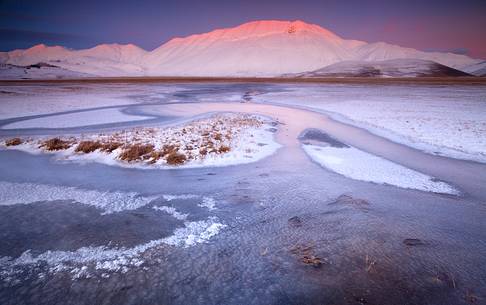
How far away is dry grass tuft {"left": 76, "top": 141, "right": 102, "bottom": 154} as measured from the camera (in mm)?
12172

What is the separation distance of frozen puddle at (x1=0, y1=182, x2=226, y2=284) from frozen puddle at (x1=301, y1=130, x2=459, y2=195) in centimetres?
439

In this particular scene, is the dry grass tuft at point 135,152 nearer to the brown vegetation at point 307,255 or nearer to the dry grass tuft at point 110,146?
the dry grass tuft at point 110,146

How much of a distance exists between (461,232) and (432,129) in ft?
36.6

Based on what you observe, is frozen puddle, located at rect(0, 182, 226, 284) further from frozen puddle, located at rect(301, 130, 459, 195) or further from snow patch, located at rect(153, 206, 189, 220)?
frozen puddle, located at rect(301, 130, 459, 195)

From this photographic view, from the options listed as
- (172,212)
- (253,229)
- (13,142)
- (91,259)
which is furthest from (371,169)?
(13,142)

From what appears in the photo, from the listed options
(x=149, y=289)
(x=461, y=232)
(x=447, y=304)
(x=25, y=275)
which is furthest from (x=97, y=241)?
(x=461, y=232)

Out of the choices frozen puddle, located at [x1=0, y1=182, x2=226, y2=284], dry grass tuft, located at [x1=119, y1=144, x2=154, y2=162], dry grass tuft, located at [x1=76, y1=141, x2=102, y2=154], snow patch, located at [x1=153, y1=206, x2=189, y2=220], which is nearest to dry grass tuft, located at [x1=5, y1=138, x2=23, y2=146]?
dry grass tuft, located at [x1=76, y1=141, x2=102, y2=154]

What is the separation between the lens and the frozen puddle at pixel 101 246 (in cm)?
511

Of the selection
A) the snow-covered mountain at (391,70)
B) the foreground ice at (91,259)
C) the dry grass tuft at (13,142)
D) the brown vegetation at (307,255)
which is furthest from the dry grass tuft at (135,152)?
the snow-covered mountain at (391,70)

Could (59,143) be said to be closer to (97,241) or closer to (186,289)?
(97,241)

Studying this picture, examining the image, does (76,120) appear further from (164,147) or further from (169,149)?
(169,149)

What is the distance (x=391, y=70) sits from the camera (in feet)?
437

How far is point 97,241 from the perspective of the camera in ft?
19.4

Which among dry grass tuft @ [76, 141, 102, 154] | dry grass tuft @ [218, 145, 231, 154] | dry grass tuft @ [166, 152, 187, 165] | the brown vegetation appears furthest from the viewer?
dry grass tuft @ [76, 141, 102, 154]
